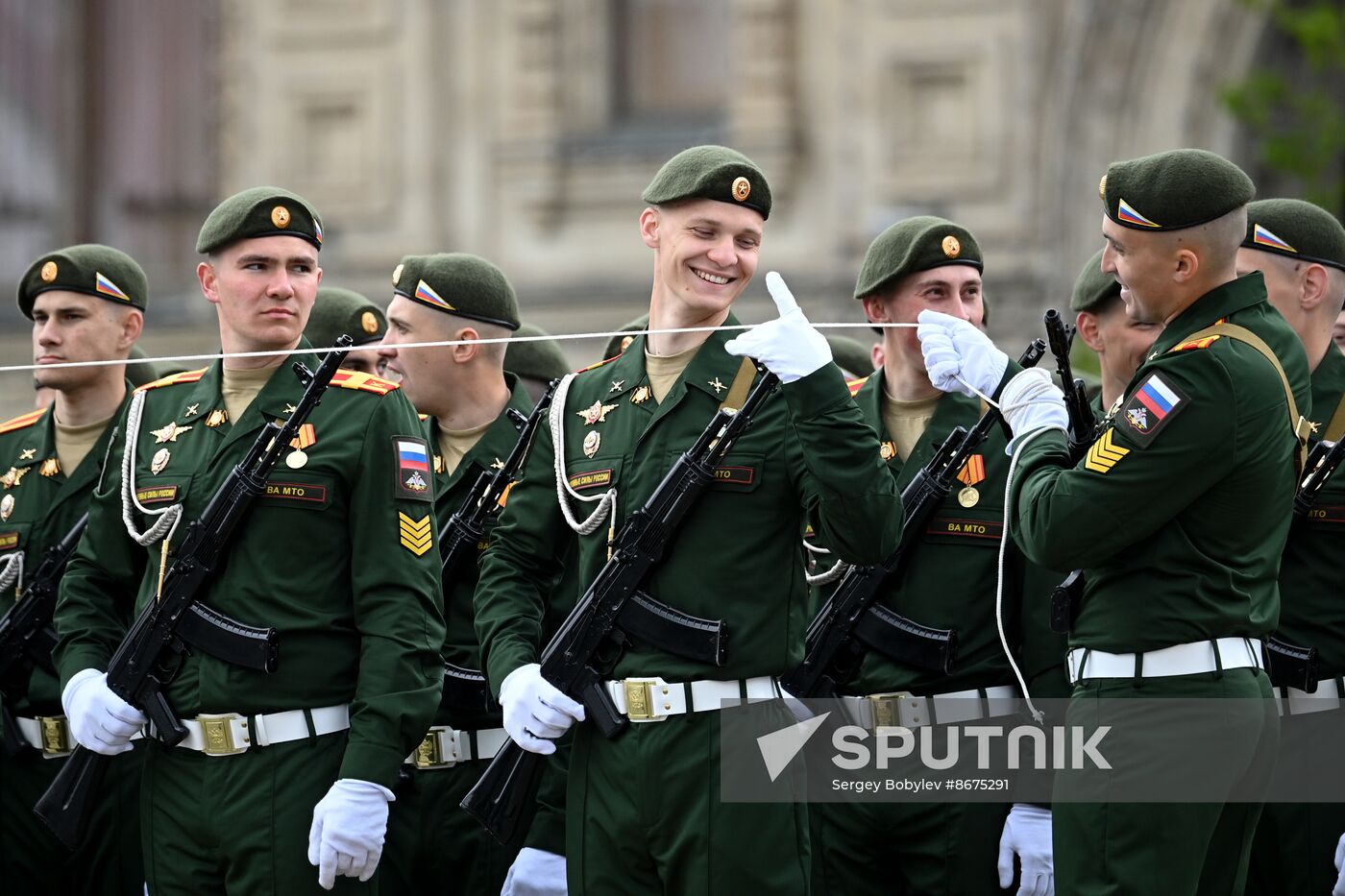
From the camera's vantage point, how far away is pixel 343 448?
15.0 ft

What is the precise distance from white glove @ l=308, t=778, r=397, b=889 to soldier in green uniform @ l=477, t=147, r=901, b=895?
1.10ft

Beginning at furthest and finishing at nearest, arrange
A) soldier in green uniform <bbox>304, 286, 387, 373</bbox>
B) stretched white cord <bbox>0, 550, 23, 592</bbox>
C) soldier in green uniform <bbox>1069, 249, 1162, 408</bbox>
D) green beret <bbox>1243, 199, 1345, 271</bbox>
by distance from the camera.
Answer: soldier in green uniform <bbox>304, 286, 387, 373</bbox> → stretched white cord <bbox>0, 550, 23, 592</bbox> → soldier in green uniform <bbox>1069, 249, 1162, 408</bbox> → green beret <bbox>1243, 199, 1345, 271</bbox>

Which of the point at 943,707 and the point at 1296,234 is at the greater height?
the point at 1296,234

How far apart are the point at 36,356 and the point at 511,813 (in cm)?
252

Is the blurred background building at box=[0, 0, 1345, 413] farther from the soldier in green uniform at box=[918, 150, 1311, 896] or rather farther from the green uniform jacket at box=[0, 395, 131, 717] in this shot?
the soldier in green uniform at box=[918, 150, 1311, 896]

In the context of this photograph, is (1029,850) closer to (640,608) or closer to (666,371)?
(640,608)

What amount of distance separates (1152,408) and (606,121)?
9308 mm

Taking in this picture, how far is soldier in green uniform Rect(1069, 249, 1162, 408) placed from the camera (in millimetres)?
5383

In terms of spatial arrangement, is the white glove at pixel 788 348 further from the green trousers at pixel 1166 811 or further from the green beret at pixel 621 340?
the green beret at pixel 621 340

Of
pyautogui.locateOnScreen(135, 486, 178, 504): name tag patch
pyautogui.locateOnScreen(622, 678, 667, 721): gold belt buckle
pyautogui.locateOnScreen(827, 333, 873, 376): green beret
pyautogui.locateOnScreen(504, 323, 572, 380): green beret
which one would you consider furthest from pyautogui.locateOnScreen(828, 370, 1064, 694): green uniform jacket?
pyautogui.locateOnScreen(504, 323, 572, 380): green beret

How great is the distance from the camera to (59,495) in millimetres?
5812

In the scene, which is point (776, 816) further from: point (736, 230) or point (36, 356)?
point (36, 356)

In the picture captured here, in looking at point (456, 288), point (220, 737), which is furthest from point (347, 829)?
point (456, 288)

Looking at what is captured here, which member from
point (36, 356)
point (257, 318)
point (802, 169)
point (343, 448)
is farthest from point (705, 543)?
point (802, 169)
